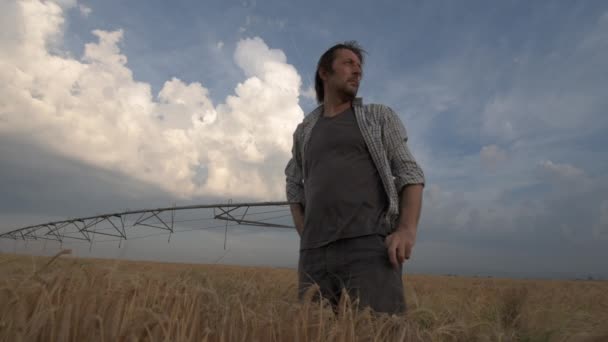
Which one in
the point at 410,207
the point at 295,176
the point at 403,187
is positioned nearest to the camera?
the point at 410,207

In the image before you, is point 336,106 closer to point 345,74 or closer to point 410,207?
point 345,74

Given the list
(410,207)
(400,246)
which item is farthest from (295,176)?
(400,246)

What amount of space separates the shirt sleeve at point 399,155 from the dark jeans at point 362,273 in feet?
1.48

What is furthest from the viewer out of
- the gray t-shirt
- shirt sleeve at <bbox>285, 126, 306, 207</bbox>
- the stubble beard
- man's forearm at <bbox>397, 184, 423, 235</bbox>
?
shirt sleeve at <bbox>285, 126, 306, 207</bbox>

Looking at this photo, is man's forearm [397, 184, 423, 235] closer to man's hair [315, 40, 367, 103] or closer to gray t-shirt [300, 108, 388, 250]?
gray t-shirt [300, 108, 388, 250]

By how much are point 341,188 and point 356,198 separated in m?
0.13

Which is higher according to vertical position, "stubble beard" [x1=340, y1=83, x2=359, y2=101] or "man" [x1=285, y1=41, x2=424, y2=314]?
"stubble beard" [x1=340, y1=83, x2=359, y2=101]

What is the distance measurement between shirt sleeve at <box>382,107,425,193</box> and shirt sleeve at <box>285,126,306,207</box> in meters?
0.91

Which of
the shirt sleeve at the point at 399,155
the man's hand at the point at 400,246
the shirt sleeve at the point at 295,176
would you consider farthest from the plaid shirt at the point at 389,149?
the shirt sleeve at the point at 295,176

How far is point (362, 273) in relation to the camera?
2.61m

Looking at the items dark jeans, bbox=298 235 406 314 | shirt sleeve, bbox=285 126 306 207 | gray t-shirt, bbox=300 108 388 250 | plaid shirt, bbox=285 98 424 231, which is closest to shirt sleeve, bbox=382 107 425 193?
plaid shirt, bbox=285 98 424 231

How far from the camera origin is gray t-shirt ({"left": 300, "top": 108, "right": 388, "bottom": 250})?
9.09 feet

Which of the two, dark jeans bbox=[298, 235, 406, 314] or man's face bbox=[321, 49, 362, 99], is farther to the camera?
man's face bbox=[321, 49, 362, 99]

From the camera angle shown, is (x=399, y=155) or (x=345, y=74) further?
(x=345, y=74)
